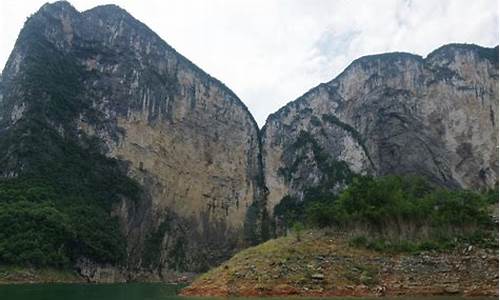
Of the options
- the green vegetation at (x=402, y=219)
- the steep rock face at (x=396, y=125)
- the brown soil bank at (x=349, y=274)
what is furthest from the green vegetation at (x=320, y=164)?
the brown soil bank at (x=349, y=274)

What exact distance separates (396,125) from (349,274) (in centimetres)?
7423

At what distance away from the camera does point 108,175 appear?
9631 cm

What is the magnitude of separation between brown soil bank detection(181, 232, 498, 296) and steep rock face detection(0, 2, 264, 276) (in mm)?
59089

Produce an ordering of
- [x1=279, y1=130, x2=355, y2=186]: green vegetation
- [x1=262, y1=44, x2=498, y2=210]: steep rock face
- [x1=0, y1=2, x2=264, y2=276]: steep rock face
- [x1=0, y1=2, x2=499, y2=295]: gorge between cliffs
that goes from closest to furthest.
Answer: [x1=0, y1=2, x2=499, y2=295]: gorge between cliffs, [x1=0, y1=2, x2=264, y2=276]: steep rock face, [x1=262, y1=44, x2=498, y2=210]: steep rock face, [x1=279, y1=130, x2=355, y2=186]: green vegetation

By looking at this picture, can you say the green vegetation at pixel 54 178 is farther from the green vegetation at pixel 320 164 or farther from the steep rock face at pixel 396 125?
the steep rock face at pixel 396 125

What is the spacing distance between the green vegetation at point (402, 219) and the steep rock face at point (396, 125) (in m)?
56.6

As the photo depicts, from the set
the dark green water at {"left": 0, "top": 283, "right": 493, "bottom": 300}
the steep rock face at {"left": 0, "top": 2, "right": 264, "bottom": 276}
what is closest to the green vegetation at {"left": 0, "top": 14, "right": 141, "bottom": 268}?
the steep rock face at {"left": 0, "top": 2, "right": 264, "bottom": 276}

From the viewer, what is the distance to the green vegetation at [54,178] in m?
71.6

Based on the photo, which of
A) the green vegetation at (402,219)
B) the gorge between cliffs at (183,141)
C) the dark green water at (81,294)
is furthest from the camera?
the gorge between cliffs at (183,141)

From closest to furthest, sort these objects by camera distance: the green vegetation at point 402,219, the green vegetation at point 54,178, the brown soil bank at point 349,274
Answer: the brown soil bank at point 349,274 < the green vegetation at point 402,219 < the green vegetation at point 54,178

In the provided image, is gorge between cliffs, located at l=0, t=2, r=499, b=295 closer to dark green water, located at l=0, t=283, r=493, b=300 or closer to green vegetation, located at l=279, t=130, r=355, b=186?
green vegetation, located at l=279, t=130, r=355, b=186

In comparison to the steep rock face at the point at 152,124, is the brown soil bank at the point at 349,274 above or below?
below

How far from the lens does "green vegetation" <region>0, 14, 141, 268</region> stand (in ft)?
235

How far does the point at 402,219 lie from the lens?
40.2m
